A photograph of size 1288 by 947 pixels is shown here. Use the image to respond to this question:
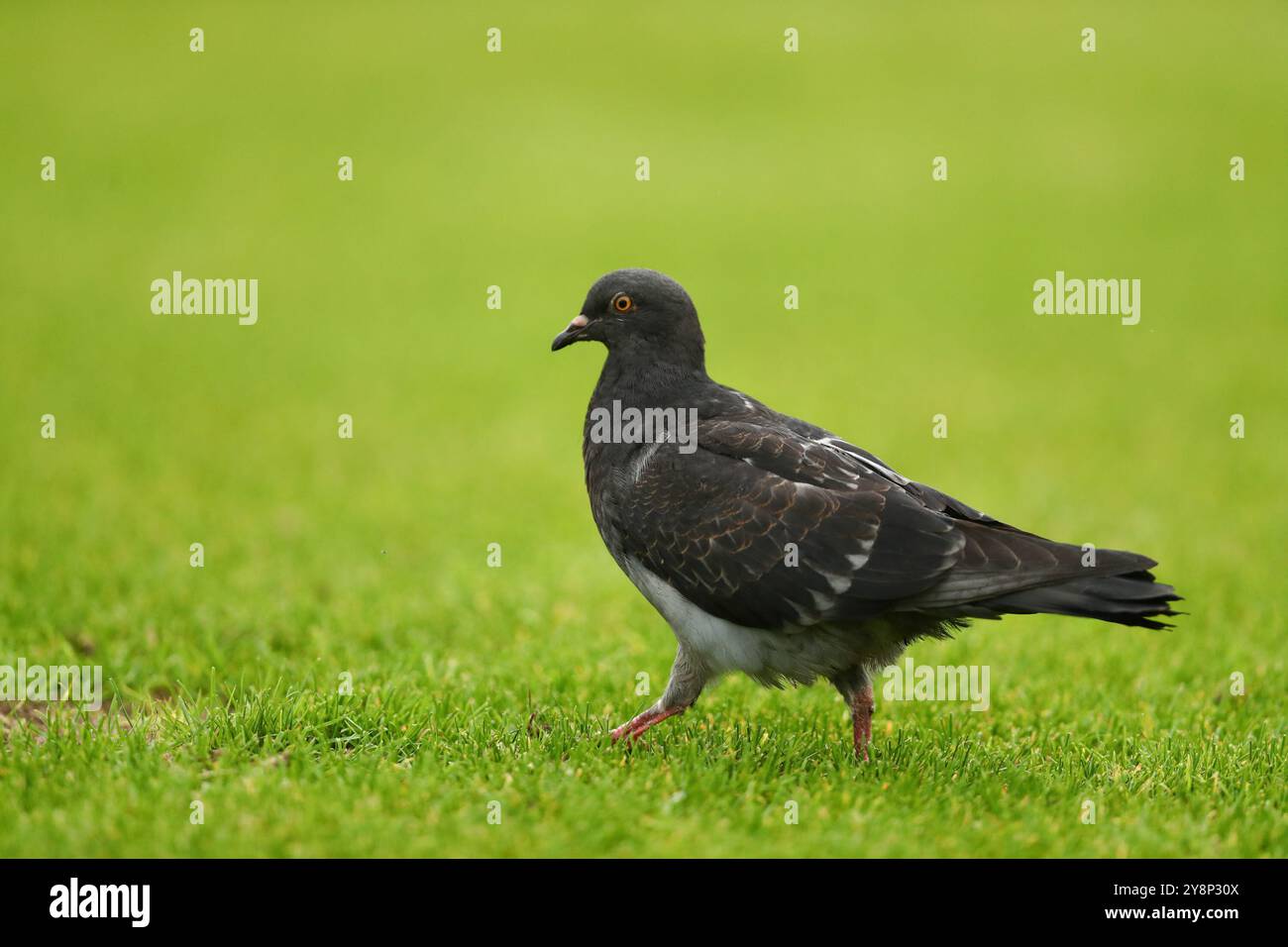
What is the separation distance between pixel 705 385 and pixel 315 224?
1724 centimetres

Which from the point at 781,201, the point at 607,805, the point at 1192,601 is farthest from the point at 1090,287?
the point at 607,805

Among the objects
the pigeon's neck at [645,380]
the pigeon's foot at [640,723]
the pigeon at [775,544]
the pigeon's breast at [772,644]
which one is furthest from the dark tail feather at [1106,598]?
the pigeon's neck at [645,380]

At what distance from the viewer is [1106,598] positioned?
17.6 ft

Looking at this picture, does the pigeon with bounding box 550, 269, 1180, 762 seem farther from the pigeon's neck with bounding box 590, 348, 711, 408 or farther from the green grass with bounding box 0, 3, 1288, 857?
the green grass with bounding box 0, 3, 1288, 857

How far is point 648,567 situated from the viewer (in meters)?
6.15

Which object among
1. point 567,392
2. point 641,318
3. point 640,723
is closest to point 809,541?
point 640,723

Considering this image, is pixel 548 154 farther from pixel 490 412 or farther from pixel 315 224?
pixel 490 412

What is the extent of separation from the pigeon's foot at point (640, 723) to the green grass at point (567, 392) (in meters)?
0.18

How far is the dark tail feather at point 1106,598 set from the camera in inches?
209

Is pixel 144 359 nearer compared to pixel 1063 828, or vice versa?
pixel 1063 828

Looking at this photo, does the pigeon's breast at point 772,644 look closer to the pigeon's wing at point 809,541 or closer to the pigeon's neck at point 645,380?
the pigeon's wing at point 809,541

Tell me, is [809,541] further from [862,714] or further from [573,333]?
[573,333]

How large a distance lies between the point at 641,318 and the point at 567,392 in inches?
410

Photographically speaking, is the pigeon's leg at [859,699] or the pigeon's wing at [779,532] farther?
the pigeon's leg at [859,699]
